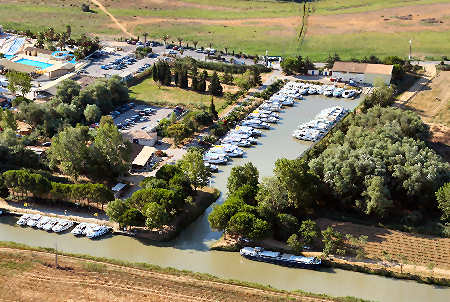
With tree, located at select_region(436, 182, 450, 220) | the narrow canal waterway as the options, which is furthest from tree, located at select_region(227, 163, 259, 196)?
tree, located at select_region(436, 182, 450, 220)

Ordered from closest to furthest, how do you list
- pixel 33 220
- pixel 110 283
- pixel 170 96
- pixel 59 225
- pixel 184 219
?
1. pixel 110 283
2. pixel 59 225
3. pixel 33 220
4. pixel 184 219
5. pixel 170 96

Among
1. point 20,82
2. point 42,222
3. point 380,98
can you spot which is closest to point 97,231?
point 42,222

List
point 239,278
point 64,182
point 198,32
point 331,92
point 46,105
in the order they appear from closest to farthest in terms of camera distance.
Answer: point 239,278 → point 64,182 → point 46,105 → point 331,92 → point 198,32

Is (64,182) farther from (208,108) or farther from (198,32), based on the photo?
(198,32)

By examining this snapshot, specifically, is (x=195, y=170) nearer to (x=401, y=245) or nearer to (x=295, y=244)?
(x=295, y=244)

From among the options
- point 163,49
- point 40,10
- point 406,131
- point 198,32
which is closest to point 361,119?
point 406,131

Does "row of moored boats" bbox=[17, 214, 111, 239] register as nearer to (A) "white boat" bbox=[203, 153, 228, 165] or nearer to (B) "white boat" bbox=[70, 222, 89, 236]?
(B) "white boat" bbox=[70, 222, 89, 236]
